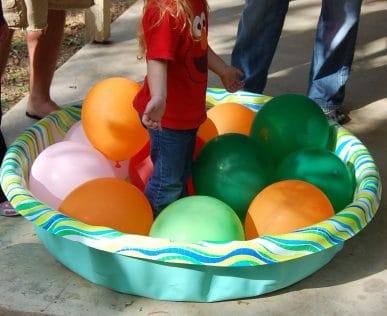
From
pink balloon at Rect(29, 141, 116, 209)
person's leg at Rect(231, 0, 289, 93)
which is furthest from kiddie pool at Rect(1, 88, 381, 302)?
person's leg at Rect(231, 0, 289, 93)

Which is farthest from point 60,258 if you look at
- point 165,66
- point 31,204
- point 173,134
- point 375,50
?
point 375,50

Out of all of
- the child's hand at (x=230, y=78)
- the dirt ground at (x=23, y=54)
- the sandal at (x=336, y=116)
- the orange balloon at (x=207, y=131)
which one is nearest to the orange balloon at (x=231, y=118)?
the orange balloon at (x=207, y=131)

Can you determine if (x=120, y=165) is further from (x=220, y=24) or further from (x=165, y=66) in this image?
(x=220, y=24)

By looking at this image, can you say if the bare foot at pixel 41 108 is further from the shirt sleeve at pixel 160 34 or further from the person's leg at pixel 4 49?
the shirt sleeve at pixel 160 34

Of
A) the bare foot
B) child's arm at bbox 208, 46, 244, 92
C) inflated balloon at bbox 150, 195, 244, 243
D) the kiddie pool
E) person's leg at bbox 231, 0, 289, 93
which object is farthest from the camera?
the bare foot

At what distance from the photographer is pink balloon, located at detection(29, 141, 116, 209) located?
2689 mm

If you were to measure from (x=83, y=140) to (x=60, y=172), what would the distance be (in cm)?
37

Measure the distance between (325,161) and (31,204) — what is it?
41.8 inches

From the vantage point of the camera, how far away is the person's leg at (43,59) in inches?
137

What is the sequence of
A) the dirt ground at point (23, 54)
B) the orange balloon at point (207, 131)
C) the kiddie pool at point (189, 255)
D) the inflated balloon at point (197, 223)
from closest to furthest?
1. the kiddie pool at point (189, 255)
2. the inflated balloon at point (197, 223)
3. the orange balloon at point (207, 131)
4. the dirt ground at point (23, 54)

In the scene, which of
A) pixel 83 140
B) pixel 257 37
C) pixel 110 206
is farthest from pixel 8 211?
pixel 257 37

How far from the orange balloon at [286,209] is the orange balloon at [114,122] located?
59cm

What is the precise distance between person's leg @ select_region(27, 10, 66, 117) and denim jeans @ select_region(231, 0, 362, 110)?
86 cm

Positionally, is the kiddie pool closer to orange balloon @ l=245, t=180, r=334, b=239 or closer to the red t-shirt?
orange balloon @ l=245, t=180, r=334, b=239
